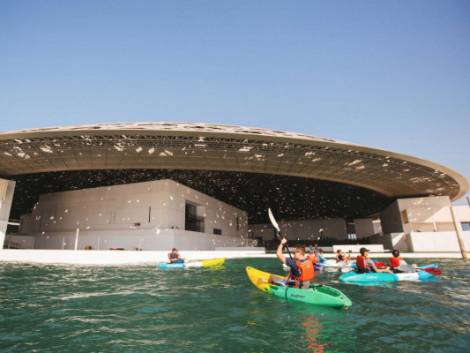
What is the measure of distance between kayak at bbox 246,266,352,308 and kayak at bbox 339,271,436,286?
4053 millimetres

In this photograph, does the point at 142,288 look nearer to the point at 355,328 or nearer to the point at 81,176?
the point at 355,328

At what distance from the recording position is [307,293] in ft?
23.6

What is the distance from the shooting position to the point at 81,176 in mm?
35750

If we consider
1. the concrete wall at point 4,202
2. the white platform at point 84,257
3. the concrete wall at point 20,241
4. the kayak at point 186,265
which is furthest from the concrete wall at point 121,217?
the kayak at point 186,265

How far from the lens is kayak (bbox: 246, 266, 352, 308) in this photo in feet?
21.3

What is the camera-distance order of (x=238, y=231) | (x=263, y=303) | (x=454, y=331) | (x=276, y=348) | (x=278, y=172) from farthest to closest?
1. (x=238, y=231)
2. (x=278, y=172)
3. (x=263, y=303)
4. (x=454, y=331)
5. (x=276, y=348)

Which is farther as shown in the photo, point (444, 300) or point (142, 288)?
point (142, 288)

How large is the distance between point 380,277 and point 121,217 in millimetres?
30838

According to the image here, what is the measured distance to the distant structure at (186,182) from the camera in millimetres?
25453

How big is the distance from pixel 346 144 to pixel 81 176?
32.4 metres

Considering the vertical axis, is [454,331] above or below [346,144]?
below

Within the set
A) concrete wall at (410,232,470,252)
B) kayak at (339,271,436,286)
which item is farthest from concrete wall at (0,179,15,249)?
concrete wall at (410,232,470,252)

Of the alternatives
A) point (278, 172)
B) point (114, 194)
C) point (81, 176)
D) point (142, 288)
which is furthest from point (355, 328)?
point (81, 176)

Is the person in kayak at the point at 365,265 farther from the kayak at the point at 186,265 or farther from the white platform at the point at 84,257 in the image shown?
the white platform at the point at 84,257
